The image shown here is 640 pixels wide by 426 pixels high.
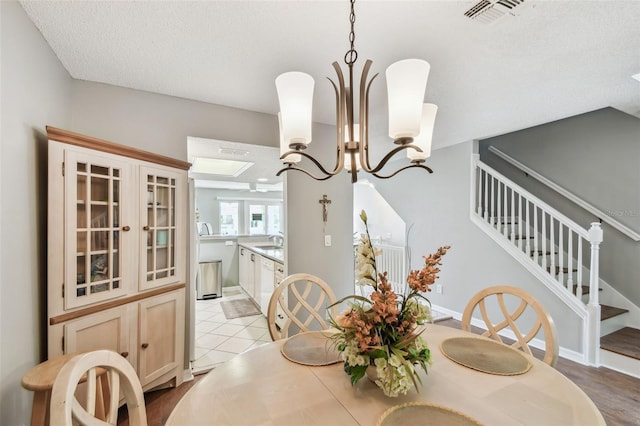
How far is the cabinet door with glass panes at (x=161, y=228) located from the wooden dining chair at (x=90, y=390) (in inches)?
49.9

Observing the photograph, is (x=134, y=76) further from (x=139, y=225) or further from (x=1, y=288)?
(x=1, y=288)

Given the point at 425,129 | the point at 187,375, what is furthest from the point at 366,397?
the point at 187,375

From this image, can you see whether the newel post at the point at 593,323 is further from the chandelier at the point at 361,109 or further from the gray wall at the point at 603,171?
the chandelier at the point at 361,109

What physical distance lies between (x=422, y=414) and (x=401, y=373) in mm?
140

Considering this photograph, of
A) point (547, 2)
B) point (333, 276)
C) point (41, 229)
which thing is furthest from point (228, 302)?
point (547, 2)

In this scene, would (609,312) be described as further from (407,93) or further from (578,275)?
(407,93)

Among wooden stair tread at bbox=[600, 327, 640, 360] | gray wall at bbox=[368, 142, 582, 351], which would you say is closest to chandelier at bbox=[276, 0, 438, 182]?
gray wall at bbox=[368, 142, 582, 351]

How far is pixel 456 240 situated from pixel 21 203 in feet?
13.8

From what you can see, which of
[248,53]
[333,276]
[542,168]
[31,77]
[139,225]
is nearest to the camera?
[31,77]

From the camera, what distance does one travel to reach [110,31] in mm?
1549

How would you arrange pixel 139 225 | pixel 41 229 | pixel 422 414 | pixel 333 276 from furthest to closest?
1. pixel 333 276
2. pixel 139 225
3. pixel 41 229
4. pixel 422 414

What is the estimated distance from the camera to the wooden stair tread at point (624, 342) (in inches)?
105

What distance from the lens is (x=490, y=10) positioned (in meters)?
1.38

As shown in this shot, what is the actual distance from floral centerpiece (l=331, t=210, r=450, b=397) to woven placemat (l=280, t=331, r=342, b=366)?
0.21m
